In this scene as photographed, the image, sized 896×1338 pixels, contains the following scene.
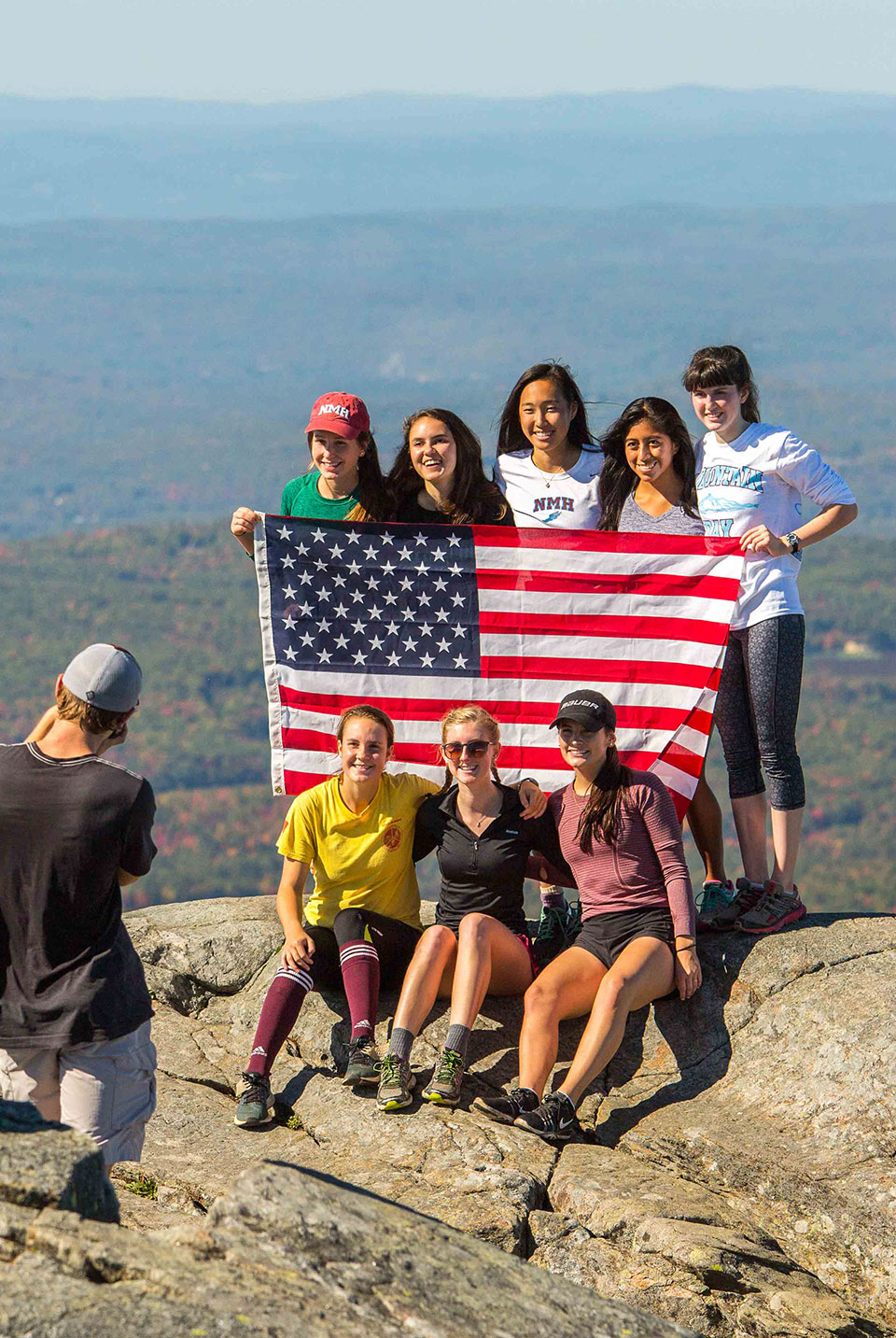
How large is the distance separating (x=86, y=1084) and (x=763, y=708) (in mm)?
4657

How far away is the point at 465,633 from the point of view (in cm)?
927

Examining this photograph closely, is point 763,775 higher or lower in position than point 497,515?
lower

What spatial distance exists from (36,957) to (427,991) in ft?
8.66

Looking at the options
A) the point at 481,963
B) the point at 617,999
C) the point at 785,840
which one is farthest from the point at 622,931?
the point at 785,840

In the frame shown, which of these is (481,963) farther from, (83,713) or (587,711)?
(83,713)

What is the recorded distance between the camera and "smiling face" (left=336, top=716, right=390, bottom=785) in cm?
762

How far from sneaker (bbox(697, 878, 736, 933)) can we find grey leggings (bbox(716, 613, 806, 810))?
0.62m

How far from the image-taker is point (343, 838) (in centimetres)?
791

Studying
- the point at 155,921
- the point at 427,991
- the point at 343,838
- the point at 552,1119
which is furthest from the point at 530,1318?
the point at 155,921

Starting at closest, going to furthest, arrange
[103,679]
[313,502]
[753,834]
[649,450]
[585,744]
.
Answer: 1. [103,679]
2. [585,744]
3. [649,450]
4. [753,834]
5. [313,502]

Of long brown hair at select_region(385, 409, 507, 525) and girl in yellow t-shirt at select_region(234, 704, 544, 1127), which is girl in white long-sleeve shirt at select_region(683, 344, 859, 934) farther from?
girl in yellow t-shirt at select_region(234, 704, 544, 1127)

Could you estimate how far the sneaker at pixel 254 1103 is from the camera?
736 centimetres

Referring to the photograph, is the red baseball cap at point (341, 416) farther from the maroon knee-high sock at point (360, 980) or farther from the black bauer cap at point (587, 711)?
the maroon knee-high sock at point (360, 980)

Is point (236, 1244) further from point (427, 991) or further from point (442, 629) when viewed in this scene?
point (442, 629)
